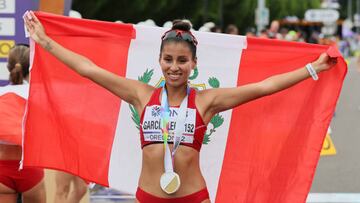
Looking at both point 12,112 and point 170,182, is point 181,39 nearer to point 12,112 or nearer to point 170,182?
point 170,182

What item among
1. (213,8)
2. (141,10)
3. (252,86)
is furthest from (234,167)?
(213,8)

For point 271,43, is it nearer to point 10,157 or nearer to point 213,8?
point 10,157

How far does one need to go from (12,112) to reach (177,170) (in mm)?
1853

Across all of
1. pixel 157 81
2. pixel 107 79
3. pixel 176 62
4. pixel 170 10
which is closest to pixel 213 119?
pixel 157 81

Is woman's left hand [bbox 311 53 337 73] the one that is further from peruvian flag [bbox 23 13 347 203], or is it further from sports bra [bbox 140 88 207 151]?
sports bra [bbox 140 88 207 151]

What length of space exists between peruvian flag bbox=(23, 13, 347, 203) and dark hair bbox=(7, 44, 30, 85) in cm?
27

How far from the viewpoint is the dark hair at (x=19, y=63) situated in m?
6.77

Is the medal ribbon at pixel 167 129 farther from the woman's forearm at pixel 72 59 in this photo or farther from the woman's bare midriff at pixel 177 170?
the woman's forearm at pixel 72 59

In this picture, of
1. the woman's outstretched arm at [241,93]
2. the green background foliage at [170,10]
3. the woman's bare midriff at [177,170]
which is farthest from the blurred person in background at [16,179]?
the green background foliage at [170,10]

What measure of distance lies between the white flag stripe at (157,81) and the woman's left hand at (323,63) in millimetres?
1064

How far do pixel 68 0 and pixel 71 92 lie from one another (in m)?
2.26

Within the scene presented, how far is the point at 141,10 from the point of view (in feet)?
165

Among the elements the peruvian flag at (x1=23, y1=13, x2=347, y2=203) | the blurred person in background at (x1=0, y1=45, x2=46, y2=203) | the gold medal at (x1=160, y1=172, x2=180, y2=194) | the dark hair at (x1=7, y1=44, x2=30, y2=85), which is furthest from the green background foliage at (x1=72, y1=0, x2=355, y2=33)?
the gold medal at (x1=160, y1=172, x2=180, y2=194)

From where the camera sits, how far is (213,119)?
6.59m
